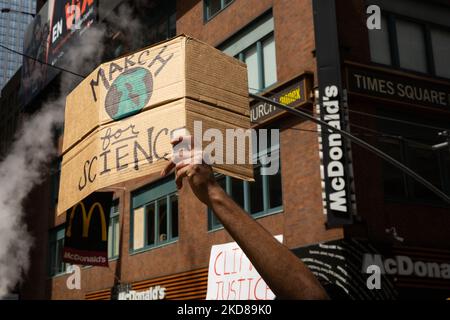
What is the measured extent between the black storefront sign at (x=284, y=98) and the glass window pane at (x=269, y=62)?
24.7 inches

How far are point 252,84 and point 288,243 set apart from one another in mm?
5299

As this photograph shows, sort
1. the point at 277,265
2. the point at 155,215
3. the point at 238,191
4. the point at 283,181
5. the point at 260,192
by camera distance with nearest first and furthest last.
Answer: the point at 277,265 → the point at 283,181 → the point at 260,192 → the point at 238,191 → the point at 155,215

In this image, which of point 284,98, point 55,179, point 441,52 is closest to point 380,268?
point 284,98

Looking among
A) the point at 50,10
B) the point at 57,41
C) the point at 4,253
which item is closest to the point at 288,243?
the point at 57,41

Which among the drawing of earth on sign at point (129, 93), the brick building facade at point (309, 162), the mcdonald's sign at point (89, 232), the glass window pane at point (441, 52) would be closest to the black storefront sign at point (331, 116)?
the brick building facade at point (309, 162)

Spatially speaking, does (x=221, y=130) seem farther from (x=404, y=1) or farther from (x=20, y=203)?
(x=20, y=203)

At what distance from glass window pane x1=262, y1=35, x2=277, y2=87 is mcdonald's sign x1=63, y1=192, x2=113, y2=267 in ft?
26.7

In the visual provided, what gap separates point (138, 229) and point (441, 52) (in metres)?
12.2

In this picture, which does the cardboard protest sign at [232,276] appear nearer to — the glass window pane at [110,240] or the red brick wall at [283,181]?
the red brick wall at [283,181]

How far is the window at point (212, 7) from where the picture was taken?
21094 millimetres

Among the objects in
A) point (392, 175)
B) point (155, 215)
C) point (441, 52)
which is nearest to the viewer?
point (392, 175)

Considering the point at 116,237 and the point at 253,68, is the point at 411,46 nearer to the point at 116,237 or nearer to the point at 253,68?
the point at 253,68

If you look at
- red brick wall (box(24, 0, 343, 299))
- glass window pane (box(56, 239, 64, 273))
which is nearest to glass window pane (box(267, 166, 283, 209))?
red brick wall (box(24, 0, 343, 299))

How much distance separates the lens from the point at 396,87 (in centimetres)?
1653
